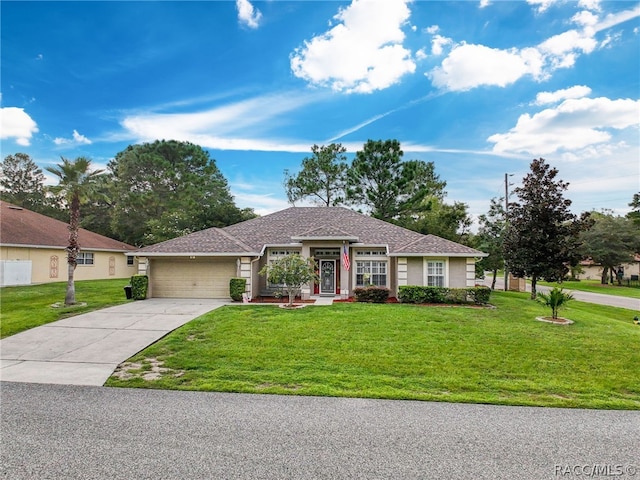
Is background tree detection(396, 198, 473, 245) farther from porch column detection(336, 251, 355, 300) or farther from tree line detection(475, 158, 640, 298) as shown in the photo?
porch column detection(336, 251, 355, 300)

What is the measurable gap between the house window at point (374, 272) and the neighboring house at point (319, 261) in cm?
5

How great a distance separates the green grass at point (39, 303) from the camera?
11.1 metres

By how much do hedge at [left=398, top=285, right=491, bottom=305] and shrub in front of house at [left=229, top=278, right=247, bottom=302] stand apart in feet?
25.2

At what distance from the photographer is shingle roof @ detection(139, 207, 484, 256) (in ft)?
54.8

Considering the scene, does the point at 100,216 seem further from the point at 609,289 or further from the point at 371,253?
the point at 609,289

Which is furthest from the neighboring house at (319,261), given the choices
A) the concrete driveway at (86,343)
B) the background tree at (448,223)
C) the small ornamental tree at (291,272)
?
the background tree at (448,223)

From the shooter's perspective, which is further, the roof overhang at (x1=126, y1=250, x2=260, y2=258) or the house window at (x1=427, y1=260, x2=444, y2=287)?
the house window at (x1=427, y1=260, x2=444, y2=287)

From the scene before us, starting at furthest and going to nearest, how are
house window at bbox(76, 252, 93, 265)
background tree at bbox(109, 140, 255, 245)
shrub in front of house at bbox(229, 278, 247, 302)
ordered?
1. background tree at bbox(109, 140, 255, 245)
2. house window at bbox(76, 252, 93, 265)
3. shrub in front of house at bbox(229, 278, 247, 302)

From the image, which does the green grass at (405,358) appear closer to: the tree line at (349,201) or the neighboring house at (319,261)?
the neighboring house at (319,261)

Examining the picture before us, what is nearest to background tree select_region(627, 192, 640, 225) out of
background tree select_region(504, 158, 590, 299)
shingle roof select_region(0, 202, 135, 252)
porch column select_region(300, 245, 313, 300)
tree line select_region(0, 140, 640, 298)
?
tree line select_region(0, 140, 640, 298)

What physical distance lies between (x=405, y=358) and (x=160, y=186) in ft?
121

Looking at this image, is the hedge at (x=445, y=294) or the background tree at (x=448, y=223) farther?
the background tree at (x=448, y=223)

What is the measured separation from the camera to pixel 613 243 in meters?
35.6

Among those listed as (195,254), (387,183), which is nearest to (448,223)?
(387,183)
